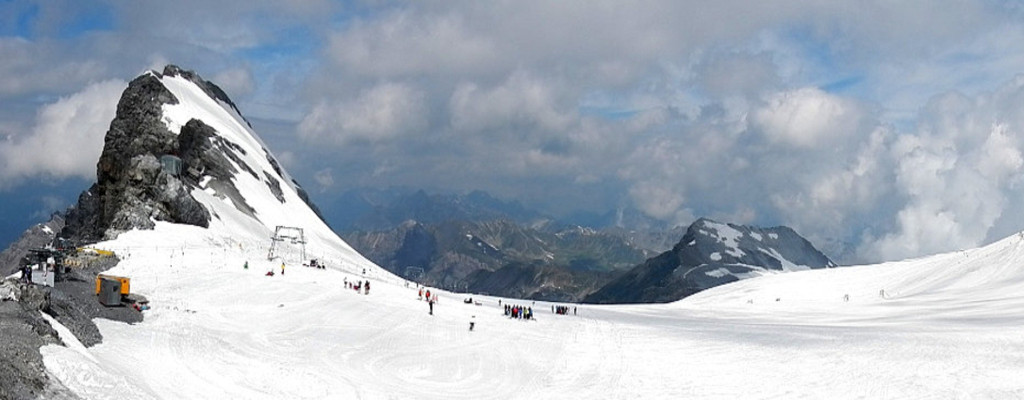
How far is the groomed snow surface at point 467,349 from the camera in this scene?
109 ft

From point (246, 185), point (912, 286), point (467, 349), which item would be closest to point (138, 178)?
point (246, 185)


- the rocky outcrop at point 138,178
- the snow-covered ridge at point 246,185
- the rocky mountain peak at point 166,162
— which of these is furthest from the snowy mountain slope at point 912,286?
the rocky mountain peak at point 166,162

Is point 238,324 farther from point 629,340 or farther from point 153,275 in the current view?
point 629,340

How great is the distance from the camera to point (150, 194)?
89.2m

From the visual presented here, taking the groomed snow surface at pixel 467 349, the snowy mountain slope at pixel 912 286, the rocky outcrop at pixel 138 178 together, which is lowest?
the groomed snow surface at pixel 467 349

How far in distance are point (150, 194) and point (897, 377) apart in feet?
272

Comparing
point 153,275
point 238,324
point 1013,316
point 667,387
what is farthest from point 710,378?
point 153,275

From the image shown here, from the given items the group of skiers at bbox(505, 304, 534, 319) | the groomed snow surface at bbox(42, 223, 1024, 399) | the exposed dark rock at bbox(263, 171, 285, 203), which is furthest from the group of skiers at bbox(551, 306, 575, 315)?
the exposed dark rock at bbox(263, 171, 285, 203)

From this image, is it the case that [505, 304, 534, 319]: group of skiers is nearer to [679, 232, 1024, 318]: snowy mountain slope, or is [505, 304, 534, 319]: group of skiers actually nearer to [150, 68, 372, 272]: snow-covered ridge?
[679, 232, 1024, 318]: snowy mountain slope

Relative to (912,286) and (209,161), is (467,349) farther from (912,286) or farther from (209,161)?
(209,161)

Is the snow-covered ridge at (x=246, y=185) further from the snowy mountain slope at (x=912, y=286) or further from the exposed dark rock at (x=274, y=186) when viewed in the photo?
the snowy mountain slope at (x=912, y=286)

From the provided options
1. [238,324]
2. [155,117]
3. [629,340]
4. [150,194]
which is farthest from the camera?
[155,117]

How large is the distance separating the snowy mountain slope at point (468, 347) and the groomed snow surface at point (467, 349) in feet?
0.44

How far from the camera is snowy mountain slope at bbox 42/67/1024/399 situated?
3331 cm
